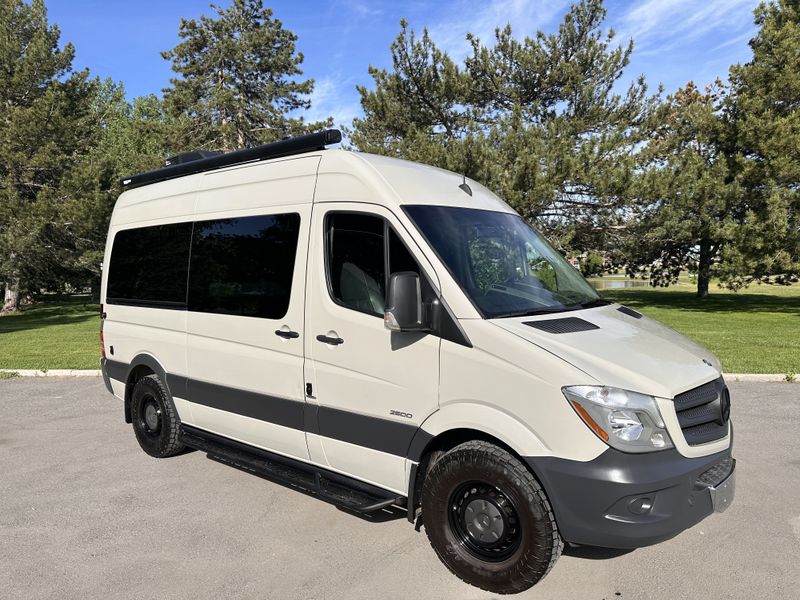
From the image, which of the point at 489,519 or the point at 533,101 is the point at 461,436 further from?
the point at 533,101

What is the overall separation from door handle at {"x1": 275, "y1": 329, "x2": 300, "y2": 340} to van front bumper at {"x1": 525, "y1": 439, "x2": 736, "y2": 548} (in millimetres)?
1843

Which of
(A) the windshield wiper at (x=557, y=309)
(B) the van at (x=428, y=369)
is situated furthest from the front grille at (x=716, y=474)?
(A) the windshield wiper at (x=557, y=309)

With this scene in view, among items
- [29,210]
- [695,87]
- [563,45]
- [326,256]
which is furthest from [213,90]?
[695,87]

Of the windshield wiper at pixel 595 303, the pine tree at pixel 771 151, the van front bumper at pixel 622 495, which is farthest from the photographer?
the pine tree at pixel 771 151

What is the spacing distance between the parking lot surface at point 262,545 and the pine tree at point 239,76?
1112 inches

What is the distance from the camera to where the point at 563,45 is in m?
23.6

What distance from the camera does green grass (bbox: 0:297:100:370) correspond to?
1110 cm

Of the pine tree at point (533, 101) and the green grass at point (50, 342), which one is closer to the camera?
the green grass at point (50, 342)

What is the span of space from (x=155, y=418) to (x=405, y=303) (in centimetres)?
354

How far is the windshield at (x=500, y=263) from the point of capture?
11.7 ft

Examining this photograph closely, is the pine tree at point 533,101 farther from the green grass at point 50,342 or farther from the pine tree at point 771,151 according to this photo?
the green grass at point 50,342

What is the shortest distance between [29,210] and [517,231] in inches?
876

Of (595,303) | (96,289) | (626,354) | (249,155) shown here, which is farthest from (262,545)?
(96,289)

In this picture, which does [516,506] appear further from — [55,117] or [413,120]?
[55,117]
